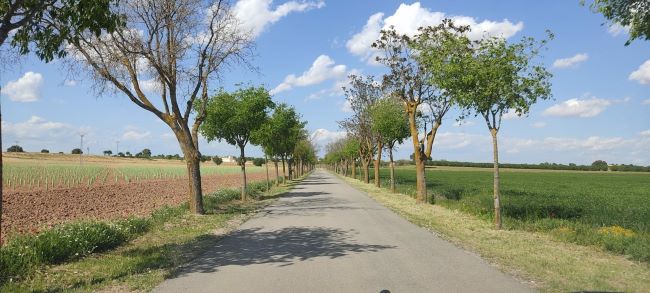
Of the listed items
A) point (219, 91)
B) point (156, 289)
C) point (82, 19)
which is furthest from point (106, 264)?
point (219, 91)

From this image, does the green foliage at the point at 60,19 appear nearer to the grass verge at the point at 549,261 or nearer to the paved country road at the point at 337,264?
the paved country road at the point at 337,264

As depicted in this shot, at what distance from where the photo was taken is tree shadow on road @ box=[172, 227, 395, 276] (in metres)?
8.71

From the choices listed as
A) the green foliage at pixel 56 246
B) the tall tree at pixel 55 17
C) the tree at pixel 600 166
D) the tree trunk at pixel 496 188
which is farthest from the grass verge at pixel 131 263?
the tree at pixel 600 166

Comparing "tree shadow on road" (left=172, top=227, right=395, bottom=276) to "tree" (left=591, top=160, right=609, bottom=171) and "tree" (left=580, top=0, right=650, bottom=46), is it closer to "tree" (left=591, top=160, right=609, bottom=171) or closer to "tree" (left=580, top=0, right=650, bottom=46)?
"tree" (left=580, top=0, right=650, bottom=46)

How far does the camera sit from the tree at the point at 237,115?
2522cm

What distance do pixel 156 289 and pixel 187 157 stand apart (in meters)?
11.0

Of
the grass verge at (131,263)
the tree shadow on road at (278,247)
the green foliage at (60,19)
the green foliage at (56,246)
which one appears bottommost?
A: the tree shadow on road at (278,247)

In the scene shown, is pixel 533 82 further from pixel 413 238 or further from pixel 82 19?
pixel 82 19

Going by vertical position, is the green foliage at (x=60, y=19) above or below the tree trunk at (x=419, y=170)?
above

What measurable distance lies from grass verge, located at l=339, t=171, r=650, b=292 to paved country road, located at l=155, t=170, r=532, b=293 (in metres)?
0.42

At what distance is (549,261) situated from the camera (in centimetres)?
858

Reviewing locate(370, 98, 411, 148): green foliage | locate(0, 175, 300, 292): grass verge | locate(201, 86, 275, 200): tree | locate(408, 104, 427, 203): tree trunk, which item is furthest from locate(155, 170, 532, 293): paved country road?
locate(370, 98, 411, 148): green foliage

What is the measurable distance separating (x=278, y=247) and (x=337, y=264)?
2.23 meters

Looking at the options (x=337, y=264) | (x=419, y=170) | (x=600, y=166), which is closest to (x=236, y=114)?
(x=419, y=170)
